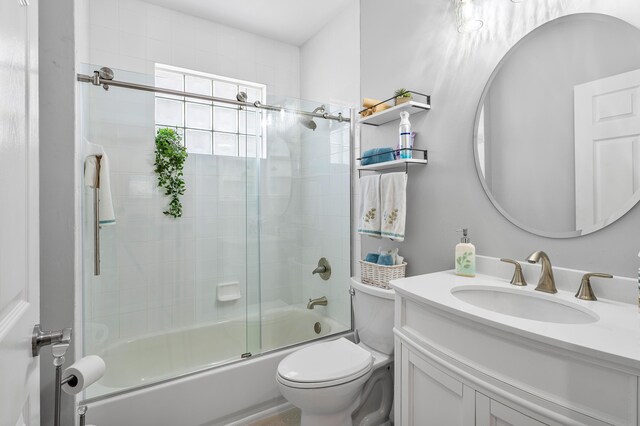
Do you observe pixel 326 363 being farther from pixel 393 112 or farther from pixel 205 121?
pixel 205 121

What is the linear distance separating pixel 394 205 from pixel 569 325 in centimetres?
96

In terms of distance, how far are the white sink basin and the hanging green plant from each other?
182 centimetres

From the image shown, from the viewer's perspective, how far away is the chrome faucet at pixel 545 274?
1.07m

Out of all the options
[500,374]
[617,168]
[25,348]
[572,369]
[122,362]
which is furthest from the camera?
[122,362]

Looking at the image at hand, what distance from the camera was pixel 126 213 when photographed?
1948 millimetres

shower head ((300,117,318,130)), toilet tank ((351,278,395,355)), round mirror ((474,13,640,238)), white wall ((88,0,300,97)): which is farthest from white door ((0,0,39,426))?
white wall ((88,0,300,97))

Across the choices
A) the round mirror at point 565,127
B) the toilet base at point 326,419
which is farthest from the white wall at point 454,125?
the toilet base at point 326,419

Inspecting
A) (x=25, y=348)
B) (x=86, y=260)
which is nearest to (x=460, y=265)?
(x=25, y=348)

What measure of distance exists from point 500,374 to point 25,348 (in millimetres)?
1061

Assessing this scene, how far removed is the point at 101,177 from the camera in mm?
1534

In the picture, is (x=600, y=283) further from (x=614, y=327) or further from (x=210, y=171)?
(x=210, y=171)

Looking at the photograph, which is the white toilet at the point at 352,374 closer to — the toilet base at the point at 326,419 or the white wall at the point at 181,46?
the toilet base at the point at 326,419

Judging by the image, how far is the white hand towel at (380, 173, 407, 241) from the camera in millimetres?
1599

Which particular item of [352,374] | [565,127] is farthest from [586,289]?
[352,374]
